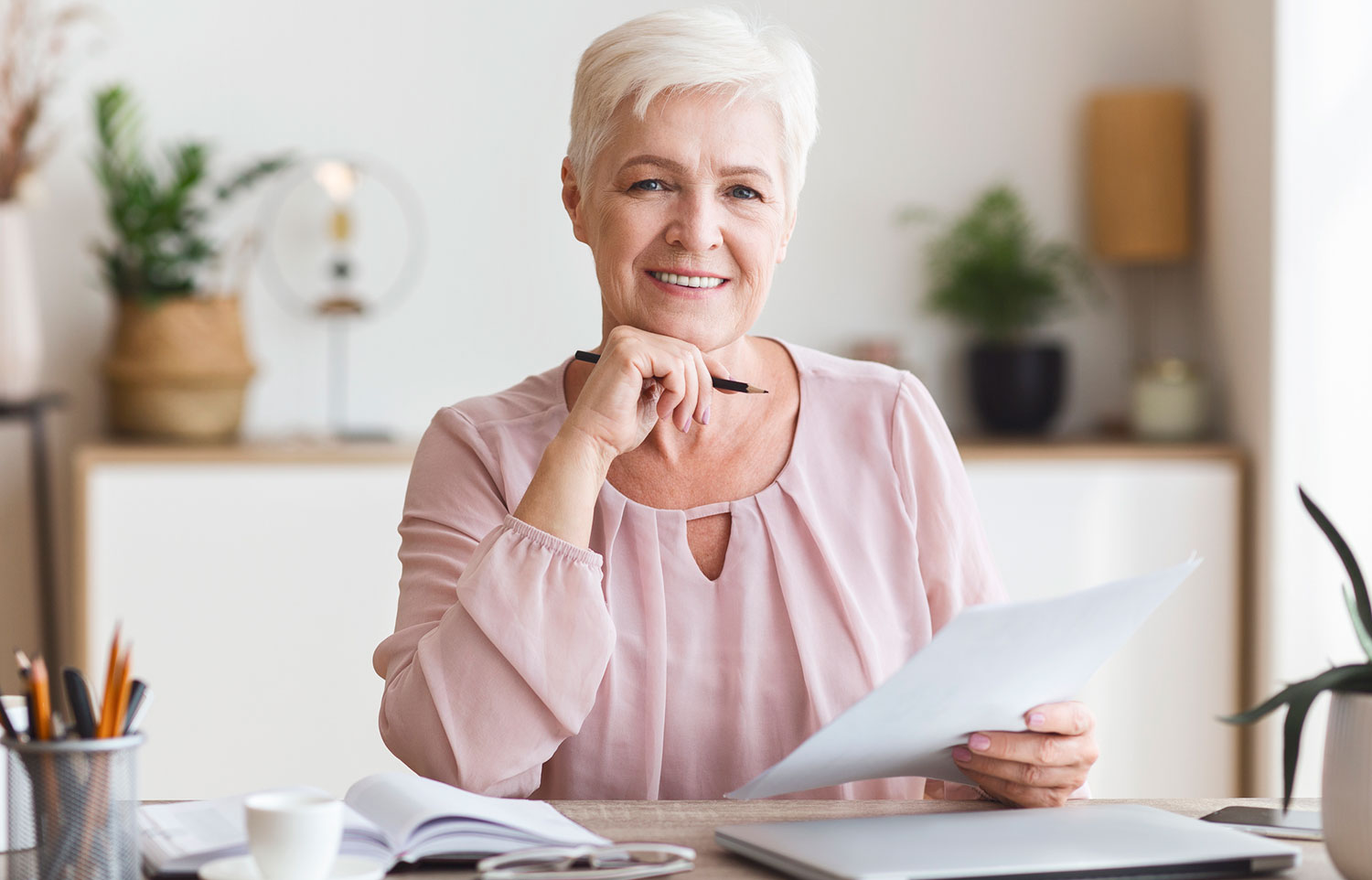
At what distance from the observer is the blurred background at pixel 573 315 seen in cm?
293

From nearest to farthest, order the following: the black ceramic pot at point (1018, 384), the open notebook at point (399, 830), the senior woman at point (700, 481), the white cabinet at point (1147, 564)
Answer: the open notebook at point (399, 830) < the senior woman at point (700, 481) < the white cabinet at point (1147, 564) < the black ceramic pot at point (1018, 384)

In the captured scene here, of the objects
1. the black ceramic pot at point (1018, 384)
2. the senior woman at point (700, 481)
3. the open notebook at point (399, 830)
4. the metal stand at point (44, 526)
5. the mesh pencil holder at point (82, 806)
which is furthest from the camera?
the black ceramic pot at point (1018, 384)

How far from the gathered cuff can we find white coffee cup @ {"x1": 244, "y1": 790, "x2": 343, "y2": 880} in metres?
0.44

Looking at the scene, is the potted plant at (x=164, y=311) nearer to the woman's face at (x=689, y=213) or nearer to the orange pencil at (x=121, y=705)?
the woman's face at (x=689, y=213)

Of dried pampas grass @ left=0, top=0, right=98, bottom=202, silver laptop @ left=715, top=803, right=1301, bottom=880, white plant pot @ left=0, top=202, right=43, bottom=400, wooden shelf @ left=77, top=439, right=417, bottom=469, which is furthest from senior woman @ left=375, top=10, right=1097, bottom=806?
dried pampas grass @ left=0, top=0, right=98, bottom=202

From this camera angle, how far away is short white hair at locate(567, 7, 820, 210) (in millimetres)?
1479

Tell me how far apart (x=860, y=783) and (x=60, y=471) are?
8.30 feet

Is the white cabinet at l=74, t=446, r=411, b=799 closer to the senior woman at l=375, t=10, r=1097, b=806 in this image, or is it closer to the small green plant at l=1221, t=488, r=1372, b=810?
the senior woman at l=375, t=10, r=1097, b=806

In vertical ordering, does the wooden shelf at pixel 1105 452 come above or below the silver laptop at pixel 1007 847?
above

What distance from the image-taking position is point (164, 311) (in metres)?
3.06

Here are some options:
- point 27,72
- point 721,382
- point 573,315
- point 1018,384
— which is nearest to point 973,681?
point 721,382

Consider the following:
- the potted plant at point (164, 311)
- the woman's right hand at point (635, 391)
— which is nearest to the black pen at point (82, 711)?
the woman's right hand at point (635, 391)

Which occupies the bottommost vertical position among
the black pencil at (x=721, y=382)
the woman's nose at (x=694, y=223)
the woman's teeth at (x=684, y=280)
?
the black pencil at (x=721, y=382)

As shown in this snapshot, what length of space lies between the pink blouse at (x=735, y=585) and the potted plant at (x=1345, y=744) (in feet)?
1.78
